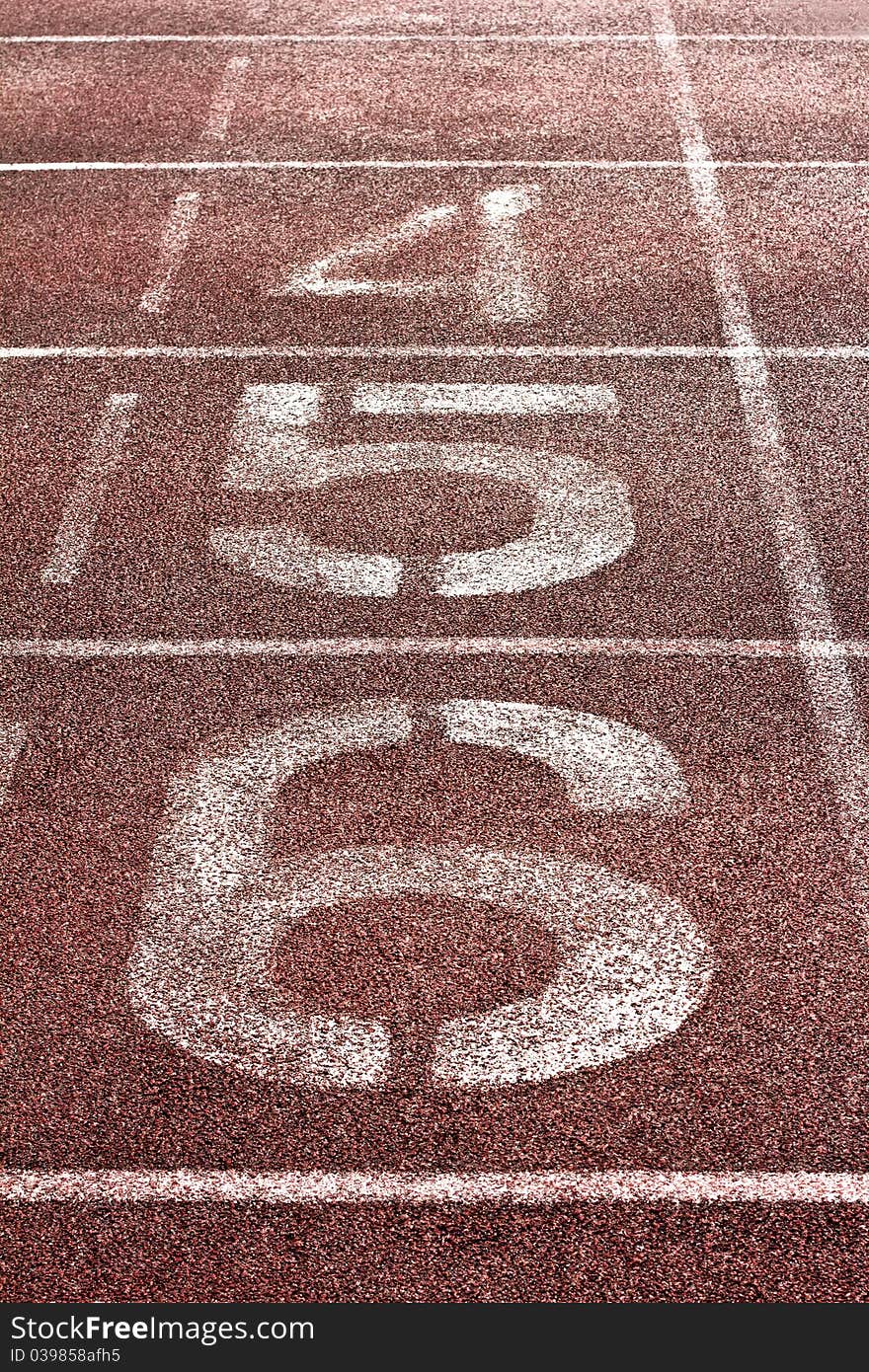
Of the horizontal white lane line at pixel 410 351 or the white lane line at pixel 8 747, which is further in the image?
the horizontal white lane line at pixel 410 351

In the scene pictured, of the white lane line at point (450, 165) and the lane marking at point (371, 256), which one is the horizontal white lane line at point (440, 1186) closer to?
the lane marking at point (371, 256)

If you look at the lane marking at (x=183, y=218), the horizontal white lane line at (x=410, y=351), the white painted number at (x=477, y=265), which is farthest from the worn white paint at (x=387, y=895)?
the lane marking at (x=183, y=218)

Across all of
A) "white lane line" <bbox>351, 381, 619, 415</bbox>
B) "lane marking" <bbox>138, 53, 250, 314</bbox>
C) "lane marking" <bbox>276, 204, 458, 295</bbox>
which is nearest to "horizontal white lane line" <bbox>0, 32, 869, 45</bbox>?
"lane marking" <bbox>138, 53, 250, 314</bbox>

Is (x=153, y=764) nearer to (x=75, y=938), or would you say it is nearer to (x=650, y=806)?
(x=75, y=938)

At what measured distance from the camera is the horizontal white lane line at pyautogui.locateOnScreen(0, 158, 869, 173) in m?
9.51

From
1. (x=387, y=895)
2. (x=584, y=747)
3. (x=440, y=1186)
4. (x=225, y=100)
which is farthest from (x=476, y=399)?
(x=225, y=100)

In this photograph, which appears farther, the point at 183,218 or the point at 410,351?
the point at 183,218

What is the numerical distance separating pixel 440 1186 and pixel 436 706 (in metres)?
1.96

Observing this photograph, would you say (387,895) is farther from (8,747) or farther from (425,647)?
(8,747)

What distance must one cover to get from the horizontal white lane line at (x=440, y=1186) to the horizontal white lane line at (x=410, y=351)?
15.0 feet

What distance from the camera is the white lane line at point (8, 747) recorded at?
5.30m

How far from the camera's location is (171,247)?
8664 millimetres

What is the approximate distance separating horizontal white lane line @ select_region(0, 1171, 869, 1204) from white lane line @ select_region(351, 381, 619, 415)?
4.07 m

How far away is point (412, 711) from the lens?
554 centimetres
